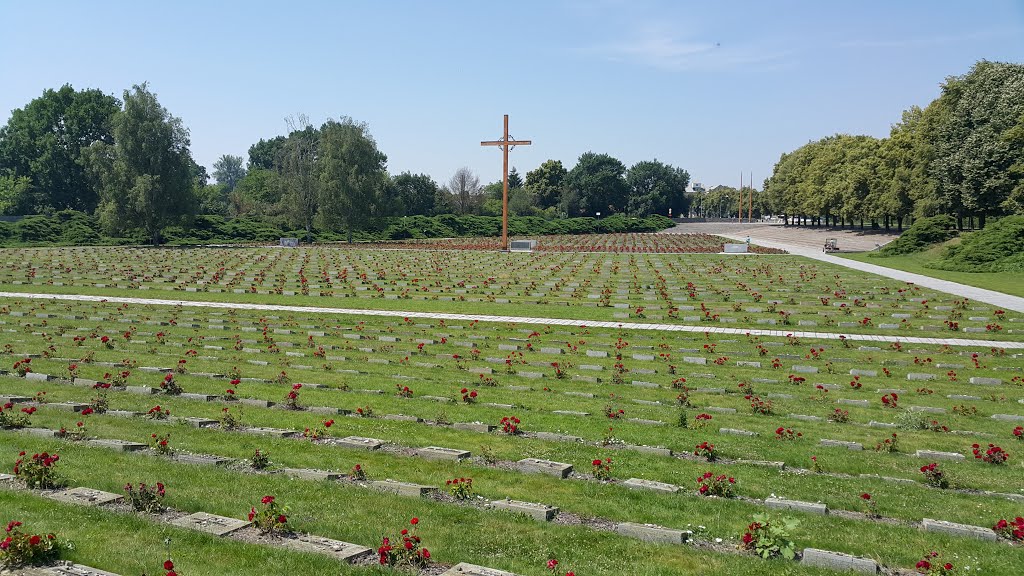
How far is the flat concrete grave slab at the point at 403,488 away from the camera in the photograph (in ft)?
29.4

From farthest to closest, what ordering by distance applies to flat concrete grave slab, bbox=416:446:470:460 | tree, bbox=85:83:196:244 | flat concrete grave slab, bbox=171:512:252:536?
tree, bbox=85:83:196:244 < flat concrete grave slab, bbox=416:446:470:460 < flat concrete grave slab, bbox=171:512:252:536

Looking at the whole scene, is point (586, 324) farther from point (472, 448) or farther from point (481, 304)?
point (472, 448)

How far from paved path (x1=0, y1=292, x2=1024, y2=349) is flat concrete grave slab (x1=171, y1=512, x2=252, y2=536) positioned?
19338mm

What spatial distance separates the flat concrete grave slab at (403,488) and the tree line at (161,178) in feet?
245

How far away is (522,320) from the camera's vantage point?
27875 millimetres

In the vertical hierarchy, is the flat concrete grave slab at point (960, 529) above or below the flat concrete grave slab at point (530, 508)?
below

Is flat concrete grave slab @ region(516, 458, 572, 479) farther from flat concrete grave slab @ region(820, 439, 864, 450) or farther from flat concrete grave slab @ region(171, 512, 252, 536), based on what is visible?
flat concrete grave slab @ region(820, 439, 864, 450)

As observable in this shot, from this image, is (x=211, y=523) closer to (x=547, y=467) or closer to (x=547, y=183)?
(x=547, y=467)

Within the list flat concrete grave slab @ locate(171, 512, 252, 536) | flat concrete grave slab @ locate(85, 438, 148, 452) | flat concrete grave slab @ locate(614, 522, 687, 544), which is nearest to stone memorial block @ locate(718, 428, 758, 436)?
flat concrete grave slab @ locate(614, 522, 687, 544)

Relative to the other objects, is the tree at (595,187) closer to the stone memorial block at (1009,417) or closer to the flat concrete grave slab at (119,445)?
the stone memorial block at (1009,417)

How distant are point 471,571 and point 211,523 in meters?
3.03

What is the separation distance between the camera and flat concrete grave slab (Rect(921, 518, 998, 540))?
791 centimetres

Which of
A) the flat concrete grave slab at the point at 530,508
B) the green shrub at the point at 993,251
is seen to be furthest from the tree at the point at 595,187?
the flat concrete grave slab at the point at 530,508

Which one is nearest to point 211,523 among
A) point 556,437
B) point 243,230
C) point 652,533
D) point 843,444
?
point 652,533
